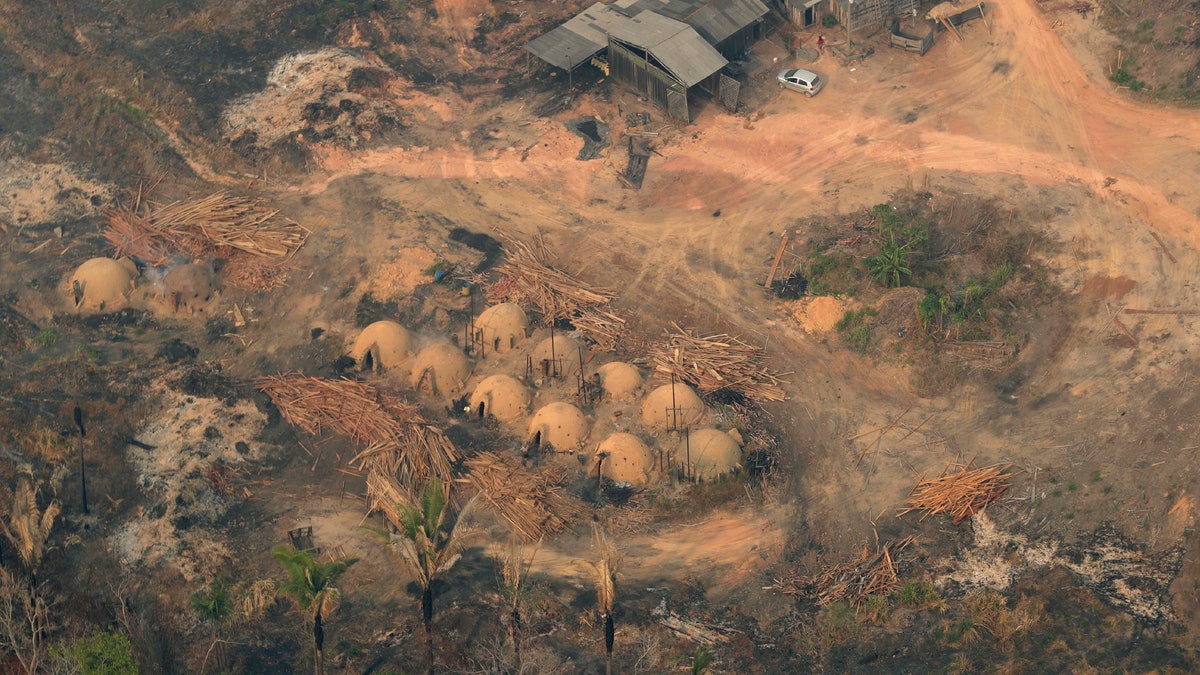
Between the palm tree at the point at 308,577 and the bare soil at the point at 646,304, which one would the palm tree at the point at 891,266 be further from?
the palm tree at the point at 308,577

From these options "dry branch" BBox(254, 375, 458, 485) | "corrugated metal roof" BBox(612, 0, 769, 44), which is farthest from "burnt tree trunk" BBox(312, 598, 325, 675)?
"corrugated metal roof" BBox(612, 0, 769, 44)

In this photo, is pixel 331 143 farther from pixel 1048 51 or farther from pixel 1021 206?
pixel 1048 51

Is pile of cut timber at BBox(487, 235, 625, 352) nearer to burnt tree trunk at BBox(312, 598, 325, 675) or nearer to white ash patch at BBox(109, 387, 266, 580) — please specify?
white ash patch at BBox(109, 387, 266, 580)

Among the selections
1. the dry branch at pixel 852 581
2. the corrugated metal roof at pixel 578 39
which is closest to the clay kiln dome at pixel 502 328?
the dry branch at pixel 852 581

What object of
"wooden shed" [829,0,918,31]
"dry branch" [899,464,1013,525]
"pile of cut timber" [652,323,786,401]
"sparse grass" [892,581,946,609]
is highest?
"wooden shed" [829,0,918,31]

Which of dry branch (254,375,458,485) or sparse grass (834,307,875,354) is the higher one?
sparse grass (834,307,875,354)

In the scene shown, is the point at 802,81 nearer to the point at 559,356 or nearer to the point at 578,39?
the point at 578,39

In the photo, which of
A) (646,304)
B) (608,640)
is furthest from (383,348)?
(608,640)
